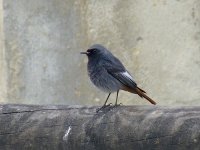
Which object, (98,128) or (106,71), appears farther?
(106,71)

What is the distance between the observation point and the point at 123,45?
949 cm

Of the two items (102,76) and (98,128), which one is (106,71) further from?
(98,128)

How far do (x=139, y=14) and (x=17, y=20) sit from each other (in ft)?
4.60

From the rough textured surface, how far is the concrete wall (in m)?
3.95

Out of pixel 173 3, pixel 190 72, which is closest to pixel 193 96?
pixel 190 72

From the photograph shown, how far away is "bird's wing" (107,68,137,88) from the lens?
6.37 metres

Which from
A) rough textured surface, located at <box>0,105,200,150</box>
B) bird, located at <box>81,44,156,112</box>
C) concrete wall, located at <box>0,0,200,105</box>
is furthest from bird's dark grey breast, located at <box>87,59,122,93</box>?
concrete wall, located at <box>0,0,200,105</box>

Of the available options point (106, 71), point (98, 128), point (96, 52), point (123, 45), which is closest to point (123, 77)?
point (106, 71)

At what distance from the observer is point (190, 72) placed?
949 centimetres

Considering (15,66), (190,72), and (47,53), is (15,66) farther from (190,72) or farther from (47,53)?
(190,72)

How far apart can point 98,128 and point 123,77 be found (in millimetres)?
1683

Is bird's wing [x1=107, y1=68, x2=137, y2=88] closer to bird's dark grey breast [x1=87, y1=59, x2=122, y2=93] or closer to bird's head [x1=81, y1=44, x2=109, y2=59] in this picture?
bird's dark grey breast [x1=87, y1=59, x2=122, y2=93]

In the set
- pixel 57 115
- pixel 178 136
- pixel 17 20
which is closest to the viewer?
pixel 178 136

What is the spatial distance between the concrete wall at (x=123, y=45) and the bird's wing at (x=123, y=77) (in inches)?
111
